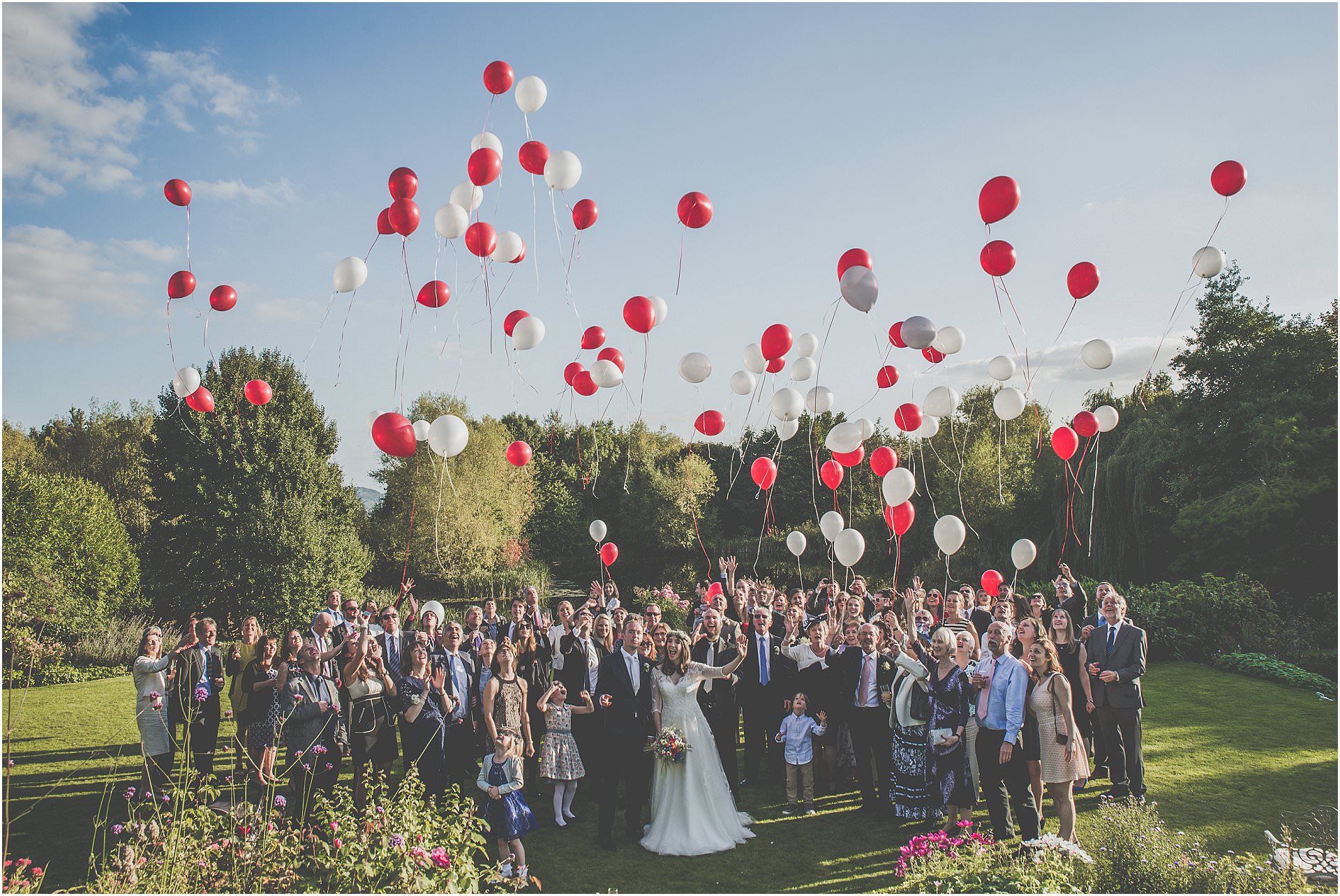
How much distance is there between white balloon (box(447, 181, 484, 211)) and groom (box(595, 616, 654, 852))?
4.08 metres

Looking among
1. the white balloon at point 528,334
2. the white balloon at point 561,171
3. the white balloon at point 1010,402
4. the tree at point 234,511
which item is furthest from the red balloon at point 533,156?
the tree at point 234,511

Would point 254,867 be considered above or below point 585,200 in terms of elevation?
below

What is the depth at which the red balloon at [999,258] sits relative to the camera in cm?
683

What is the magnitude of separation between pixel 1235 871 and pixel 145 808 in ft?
24.6

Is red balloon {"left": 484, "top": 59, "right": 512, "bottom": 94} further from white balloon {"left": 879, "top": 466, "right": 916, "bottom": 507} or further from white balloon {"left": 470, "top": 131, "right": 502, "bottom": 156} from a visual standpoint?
white balloon {"left": 879, "top": 466, "right": 916, "bottom": 507}

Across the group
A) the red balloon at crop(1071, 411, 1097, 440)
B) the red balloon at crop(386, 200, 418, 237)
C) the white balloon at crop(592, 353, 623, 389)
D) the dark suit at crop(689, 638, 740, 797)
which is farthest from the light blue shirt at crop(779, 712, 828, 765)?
the red balloon at crop(1071, 411, 1097, 440)

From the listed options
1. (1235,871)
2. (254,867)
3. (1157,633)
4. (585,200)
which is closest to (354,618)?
(254,867)

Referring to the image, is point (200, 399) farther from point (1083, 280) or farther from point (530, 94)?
point (1083, 280)

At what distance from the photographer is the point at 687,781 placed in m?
6.04

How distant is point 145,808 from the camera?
6.11 m

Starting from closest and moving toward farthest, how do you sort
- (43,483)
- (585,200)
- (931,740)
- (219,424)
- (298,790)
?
1. (931,740)
2. (298,790)
3. (585,200)
4. (43,483)
5. (219,424)

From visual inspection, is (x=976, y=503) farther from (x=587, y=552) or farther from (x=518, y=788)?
(x=518, y=788)

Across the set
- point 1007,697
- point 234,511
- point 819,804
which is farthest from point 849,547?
point 234,511

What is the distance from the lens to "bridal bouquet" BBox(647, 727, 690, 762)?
597 cm
